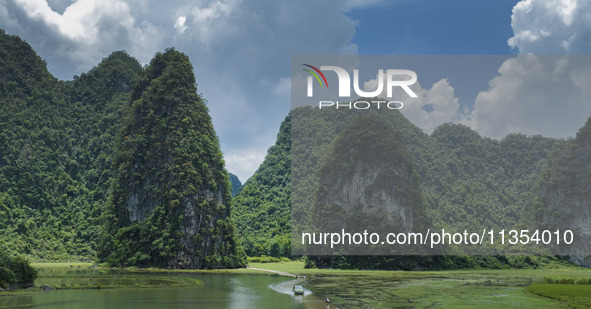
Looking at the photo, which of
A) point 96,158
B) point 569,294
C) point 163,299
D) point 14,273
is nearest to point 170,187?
point 96,158

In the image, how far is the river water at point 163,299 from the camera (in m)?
23.4

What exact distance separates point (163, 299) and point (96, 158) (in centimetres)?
7161

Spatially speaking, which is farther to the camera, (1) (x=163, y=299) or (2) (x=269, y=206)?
(2) (x=269, y=206)

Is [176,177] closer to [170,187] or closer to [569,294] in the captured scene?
[170,187]

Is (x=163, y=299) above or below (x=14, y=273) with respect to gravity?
below

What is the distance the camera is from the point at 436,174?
4628 inches

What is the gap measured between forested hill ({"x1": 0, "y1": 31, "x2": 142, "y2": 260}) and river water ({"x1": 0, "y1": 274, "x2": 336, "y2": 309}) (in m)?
44.4

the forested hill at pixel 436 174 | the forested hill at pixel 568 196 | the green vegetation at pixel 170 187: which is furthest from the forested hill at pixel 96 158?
the forested hill at pixel 568 196

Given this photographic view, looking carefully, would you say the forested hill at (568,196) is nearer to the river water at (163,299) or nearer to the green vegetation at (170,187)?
the green vegetation at (170,187)

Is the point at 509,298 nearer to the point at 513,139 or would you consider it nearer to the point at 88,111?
the point at 88,111

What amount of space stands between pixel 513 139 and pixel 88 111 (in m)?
105

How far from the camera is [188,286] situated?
1352 inches

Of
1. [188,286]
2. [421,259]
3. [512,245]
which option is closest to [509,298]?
[188,286]

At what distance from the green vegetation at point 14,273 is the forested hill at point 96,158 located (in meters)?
28.7
